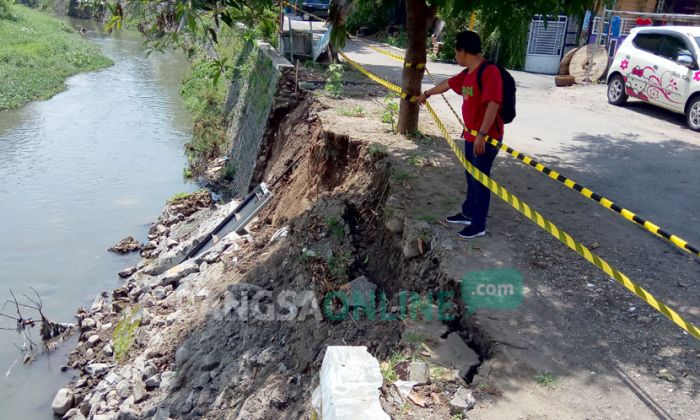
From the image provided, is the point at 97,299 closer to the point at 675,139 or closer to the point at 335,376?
the point at 335,376

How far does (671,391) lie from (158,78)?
88.9ft

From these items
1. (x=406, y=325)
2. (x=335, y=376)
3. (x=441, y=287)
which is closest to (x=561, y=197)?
(x=441, y=287)

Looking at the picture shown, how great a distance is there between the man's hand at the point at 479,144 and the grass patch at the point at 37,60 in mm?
21393

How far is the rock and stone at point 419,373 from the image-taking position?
12.8 feet

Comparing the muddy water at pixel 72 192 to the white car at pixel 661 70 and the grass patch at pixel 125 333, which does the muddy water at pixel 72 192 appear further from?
the white car at pixel 661 70

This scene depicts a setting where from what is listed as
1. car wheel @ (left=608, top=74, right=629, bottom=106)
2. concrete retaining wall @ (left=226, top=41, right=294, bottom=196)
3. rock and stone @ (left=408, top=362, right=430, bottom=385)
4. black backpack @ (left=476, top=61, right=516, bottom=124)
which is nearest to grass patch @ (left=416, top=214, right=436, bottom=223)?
black backpack @ (left=476, top=61, right=516, bottom=124)

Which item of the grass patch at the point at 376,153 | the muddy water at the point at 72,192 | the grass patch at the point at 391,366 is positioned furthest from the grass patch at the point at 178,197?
the grass patch at the point at 391,366

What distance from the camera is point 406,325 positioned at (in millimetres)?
4605

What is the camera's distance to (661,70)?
38.5 ft

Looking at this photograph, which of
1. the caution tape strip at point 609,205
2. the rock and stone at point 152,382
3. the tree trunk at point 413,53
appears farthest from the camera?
the tree trunk at point 413,53

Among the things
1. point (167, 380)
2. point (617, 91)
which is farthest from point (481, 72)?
point (617, 91)

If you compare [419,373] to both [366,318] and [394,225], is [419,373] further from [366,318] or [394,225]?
[394,225]

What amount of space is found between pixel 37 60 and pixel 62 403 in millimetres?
26014

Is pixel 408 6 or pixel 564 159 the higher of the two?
pixel 408 6
